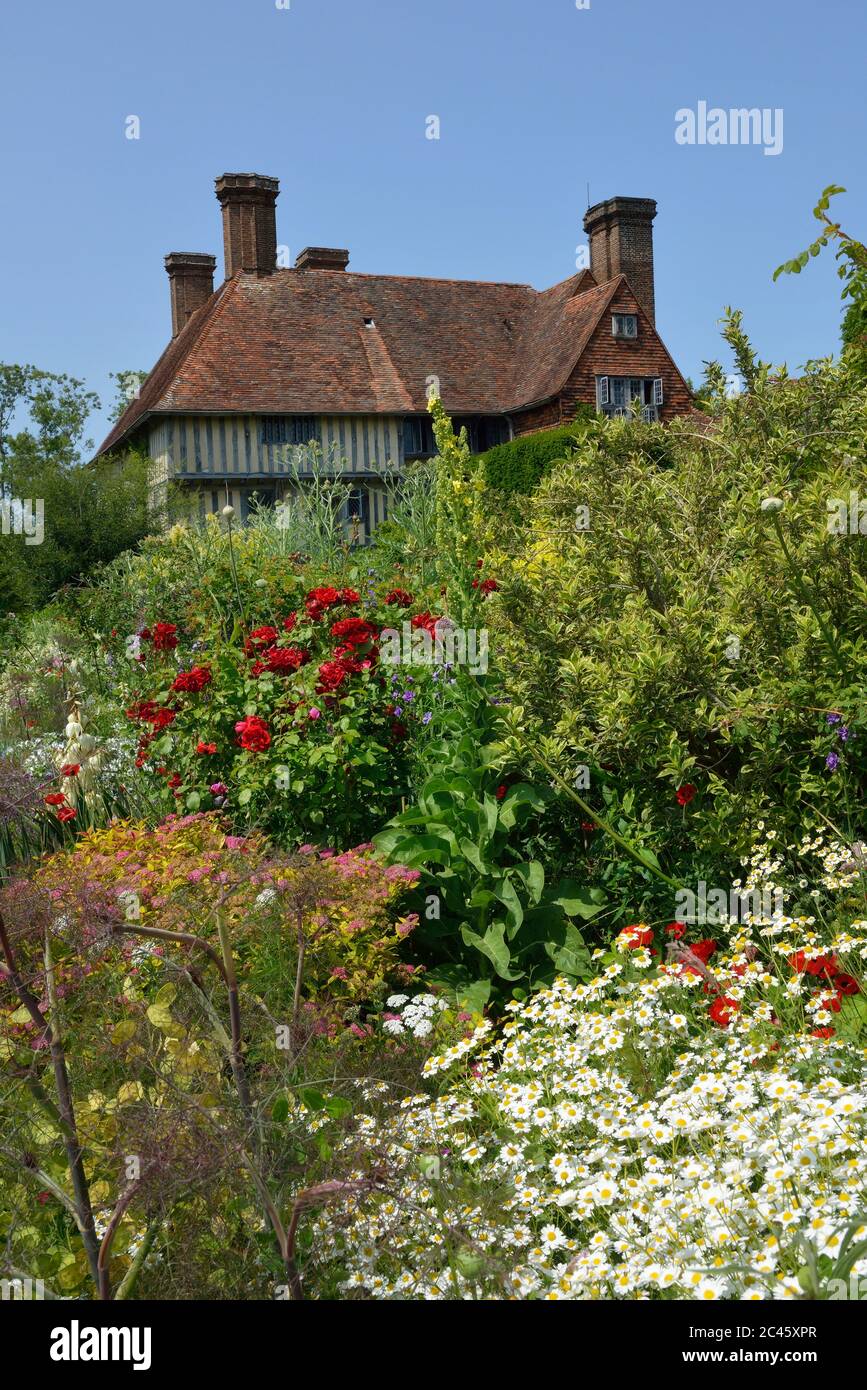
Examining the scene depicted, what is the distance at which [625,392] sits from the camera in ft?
98.0

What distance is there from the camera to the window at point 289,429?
1079 inches

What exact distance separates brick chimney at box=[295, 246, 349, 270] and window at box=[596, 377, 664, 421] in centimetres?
825

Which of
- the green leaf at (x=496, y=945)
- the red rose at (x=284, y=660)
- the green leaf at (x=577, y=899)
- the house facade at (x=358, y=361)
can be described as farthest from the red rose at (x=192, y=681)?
the house facade at (x=358, y=361)

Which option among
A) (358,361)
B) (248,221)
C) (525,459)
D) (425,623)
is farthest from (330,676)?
(248,221)

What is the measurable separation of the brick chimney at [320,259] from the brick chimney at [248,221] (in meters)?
1.72

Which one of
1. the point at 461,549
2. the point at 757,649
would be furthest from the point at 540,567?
the point at 757,649

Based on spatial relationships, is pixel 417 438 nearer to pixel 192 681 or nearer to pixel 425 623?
pixel 425 623

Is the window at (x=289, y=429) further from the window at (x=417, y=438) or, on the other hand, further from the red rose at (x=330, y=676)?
the red rose at (x=330, y=676)

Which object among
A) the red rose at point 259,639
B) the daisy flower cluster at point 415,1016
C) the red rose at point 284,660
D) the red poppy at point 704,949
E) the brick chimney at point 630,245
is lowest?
the daisy flower cluster at point 415,1016

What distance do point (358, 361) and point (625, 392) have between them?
22.9 ft

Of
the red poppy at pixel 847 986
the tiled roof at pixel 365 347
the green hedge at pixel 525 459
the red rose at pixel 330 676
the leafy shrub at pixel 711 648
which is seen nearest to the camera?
the red poppy at pixel 847 986

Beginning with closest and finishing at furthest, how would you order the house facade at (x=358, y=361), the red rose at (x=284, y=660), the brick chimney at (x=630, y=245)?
the red rose at (x=284, y=660), the house facade at (x=358, y=361), the brick chimney at (x=630, y=245)

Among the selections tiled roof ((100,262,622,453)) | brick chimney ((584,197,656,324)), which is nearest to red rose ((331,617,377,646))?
tiled roof ((100,262,622,453))

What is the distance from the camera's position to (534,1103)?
318 cm
